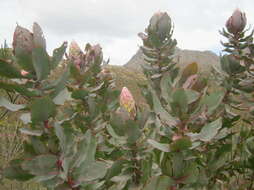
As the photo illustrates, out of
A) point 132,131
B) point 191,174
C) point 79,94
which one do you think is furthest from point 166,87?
point 79,94

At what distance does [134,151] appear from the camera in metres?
1.37

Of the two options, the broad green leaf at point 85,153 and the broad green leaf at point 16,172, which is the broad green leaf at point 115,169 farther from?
the broad green leaf at point 16,172

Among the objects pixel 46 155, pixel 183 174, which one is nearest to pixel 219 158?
pixel 183 174

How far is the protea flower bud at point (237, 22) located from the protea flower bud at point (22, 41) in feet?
5.21

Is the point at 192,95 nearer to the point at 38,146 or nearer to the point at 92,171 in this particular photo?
the point at 92,171

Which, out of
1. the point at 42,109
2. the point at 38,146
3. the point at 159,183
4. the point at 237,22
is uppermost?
the point at 237,22

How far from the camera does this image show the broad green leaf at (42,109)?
107cm

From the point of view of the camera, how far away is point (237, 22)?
2.26 meters

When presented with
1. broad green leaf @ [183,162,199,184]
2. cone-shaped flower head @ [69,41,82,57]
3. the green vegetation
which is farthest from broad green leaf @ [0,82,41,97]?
cone-shaped flower head @ [69,41,82,57]

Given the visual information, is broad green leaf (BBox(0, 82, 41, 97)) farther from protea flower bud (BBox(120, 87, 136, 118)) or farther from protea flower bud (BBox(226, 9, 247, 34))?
protea flower bud (BBox(226, 9, 247, 34))

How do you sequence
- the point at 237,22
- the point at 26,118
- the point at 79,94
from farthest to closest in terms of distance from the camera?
the point at 237,22, the point at 79,94, the point at 26,118

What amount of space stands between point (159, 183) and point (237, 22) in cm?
155

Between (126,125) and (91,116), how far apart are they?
372 mm

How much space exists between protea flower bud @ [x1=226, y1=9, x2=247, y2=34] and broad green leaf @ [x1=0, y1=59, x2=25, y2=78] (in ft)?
5.37
